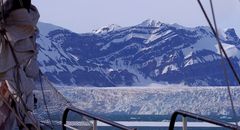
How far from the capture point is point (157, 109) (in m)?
74.0

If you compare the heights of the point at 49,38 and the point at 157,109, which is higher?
the point at 49,38

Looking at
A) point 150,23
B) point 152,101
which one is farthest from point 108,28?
point 152,101

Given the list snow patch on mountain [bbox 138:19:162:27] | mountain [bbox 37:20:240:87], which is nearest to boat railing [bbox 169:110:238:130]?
mountain [bbox 37:20:240:87]

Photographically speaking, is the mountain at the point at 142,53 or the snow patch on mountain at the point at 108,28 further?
the snow patch on mountain at the point at 108,28

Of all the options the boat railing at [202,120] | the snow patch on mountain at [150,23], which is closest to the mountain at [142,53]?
the snow patch on mountain at [150,23]

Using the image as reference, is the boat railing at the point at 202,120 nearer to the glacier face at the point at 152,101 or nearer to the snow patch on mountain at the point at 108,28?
the glacier face at the point at 152,101

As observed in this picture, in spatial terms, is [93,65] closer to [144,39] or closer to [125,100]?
[144,39]

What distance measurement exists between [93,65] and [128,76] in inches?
350

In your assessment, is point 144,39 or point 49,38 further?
point 144,39

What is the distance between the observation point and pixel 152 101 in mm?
77750

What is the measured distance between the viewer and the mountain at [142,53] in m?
166

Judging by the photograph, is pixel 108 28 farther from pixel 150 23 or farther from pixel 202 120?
pixel 202 120

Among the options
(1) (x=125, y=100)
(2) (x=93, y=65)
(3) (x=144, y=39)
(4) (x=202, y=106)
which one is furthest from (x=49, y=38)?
(4) (x=202, y=106)

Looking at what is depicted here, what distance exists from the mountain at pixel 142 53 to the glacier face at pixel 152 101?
3032 inches
